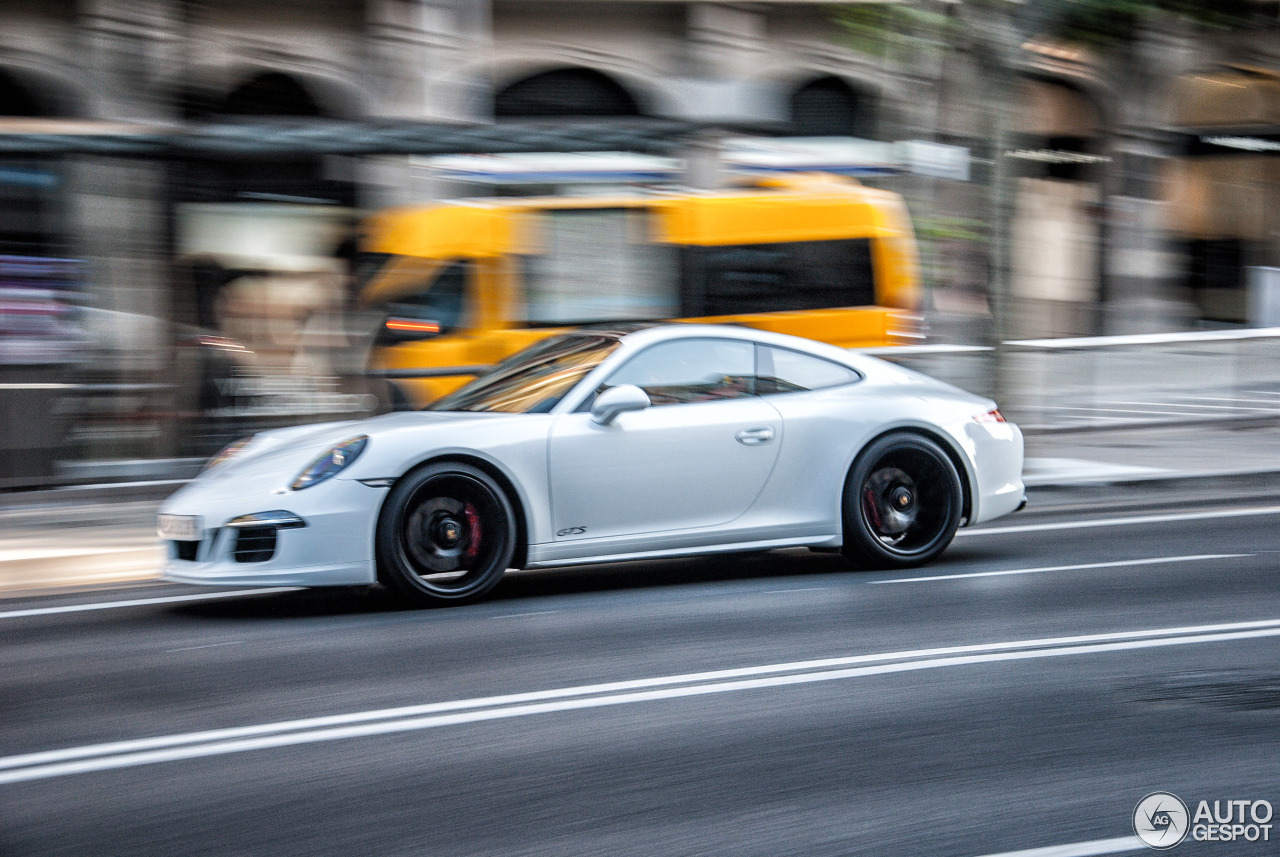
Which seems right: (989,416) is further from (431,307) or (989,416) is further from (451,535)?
(431,307)

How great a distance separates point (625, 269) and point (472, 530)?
7306 millimetres

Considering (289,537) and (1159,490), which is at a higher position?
(289,537)

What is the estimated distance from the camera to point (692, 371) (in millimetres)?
7098

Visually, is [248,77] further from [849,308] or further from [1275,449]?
[1275,449]

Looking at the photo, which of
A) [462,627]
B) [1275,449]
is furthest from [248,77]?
[462,627]

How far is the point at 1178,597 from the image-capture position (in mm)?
6578

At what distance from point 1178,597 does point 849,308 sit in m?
7.84

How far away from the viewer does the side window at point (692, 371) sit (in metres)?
6.99

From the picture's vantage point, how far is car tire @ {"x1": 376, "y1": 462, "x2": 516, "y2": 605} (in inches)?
255

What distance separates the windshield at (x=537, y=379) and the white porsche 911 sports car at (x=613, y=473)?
13 millimetres

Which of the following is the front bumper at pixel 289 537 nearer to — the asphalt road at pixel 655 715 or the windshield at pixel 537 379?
the asphalt road at pixel 655 715

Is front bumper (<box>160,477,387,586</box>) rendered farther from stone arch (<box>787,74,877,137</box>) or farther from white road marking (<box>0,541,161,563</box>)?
stone arch (<box>787,74,877,137</box>)

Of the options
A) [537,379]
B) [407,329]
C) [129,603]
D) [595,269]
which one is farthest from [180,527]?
[595,269]

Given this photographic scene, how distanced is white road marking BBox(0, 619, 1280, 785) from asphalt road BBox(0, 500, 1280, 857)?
0.01 meters
